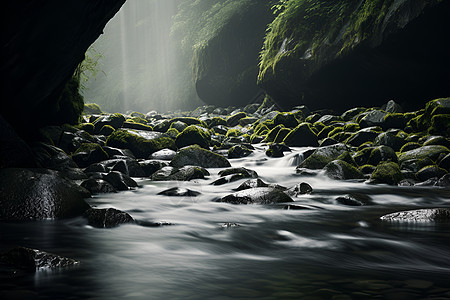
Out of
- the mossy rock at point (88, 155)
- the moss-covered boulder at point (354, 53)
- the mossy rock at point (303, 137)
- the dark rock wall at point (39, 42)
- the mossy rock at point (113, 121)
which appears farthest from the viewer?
the mossy rock at point (113, 121)

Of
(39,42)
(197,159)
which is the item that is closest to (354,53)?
(197,159)

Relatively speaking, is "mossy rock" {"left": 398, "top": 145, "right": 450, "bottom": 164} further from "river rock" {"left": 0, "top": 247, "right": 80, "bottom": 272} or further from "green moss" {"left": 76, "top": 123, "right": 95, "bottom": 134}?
"green moss" {"left": 76, "top": 123, "right": 95, "bottom": 134}

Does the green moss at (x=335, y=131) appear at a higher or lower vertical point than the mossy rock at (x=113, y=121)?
lower

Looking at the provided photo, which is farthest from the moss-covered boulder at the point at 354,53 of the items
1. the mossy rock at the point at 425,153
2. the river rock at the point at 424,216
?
the river rock at the point at 424,216

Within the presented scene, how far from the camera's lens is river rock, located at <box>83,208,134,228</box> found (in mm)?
4324

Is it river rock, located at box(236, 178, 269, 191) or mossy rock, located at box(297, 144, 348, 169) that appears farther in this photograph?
mossy rock, located at box(297, 144, 348, 169)

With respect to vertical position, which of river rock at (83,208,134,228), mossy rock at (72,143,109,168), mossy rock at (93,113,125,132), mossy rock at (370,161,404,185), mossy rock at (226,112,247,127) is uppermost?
mossy rock at (226,112,247,127)

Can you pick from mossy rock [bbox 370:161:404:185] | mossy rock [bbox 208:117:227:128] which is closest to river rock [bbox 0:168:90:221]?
mossy rock [bbox 370:161:404:185]

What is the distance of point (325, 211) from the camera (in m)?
5.59

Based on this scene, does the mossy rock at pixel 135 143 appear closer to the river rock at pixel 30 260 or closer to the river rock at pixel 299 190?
the river rock at pixel 299 190

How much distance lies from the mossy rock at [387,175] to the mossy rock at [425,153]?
→ 34.5 inches

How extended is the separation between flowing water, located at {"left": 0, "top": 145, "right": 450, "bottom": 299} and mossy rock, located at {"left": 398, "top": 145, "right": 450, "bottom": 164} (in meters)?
2.82

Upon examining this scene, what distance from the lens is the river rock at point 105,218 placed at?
170 inches

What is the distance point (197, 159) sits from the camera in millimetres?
10383
